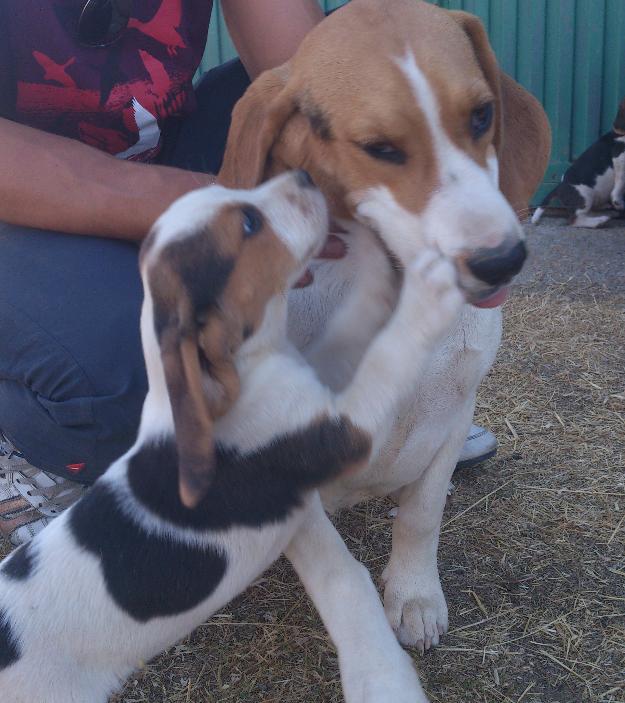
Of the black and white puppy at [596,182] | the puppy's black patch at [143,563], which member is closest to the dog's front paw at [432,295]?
the puppy's black patch at [143,563]

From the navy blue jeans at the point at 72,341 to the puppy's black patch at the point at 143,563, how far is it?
678 millimetres

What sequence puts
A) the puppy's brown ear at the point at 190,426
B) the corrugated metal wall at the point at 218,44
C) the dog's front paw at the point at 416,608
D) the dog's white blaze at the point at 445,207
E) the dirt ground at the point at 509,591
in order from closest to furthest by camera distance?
1. the puppy's brown ear at the point at 190,426
2. the dog's white blaze at the point at 445,207
3. the dirt ground at the point at 509,591
4. the dog's front paw at the point at 416,608
5. the corrugated metal wall at the point at 218,44

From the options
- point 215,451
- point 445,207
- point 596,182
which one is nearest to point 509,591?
point 215,451

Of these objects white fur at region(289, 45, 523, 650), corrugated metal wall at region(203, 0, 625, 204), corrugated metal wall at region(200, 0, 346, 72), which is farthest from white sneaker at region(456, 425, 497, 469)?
corrugated metal wall at region(200, 0, 346, 72)

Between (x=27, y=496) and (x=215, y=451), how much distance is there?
60.6 inches

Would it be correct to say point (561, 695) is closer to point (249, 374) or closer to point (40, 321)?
point (249, 374)

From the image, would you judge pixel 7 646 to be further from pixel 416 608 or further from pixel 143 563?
pixel 416 608

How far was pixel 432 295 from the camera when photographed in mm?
1908

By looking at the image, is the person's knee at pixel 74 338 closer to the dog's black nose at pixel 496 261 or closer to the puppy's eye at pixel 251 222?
the puppy's eye at pixel 251 222

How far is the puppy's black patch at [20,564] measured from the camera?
2029 millimetres

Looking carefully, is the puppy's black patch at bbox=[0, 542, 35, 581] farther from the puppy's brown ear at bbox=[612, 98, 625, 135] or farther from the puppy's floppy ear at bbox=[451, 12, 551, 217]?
the puppy's brown ear at bbox=[612, 98, 625, 135]

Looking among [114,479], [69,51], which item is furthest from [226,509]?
[69,51]

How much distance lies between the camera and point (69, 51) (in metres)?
2.89

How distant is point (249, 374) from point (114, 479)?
404 mm
